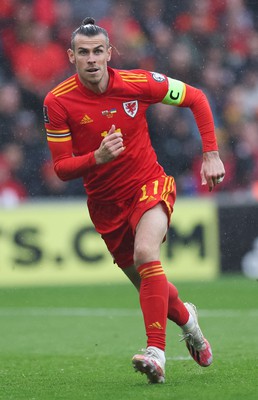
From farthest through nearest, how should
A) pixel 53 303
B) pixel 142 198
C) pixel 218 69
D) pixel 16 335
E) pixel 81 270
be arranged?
pixel 218 69, pixel 81 270, pixel 53 303, pixel 16 335, pixel 142 198

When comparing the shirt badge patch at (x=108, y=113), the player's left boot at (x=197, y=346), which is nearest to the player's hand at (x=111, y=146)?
the shirt badge patch at (x=108, y=113)

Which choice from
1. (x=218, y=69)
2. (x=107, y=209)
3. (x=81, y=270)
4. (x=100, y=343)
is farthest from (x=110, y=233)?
(x=218, y=69)

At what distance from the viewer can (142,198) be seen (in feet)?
19.5

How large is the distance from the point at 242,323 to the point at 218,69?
631 cm

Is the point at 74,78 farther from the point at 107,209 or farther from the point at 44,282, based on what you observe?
the point at 44,282

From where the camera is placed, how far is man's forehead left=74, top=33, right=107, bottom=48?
5922 mm

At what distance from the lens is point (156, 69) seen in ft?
48.6

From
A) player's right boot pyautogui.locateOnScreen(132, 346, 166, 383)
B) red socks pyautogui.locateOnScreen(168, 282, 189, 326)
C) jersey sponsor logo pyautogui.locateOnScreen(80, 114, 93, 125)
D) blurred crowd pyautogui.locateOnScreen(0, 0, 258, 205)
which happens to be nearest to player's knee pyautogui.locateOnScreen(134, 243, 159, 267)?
player's right boot pyautogui.locateOnScreen(132, 346, 166, 383)

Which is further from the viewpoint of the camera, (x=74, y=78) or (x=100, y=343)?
(x=100, y=343)

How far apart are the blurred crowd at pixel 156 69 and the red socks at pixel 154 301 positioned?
8.40 metres

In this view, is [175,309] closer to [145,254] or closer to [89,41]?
[145,254]

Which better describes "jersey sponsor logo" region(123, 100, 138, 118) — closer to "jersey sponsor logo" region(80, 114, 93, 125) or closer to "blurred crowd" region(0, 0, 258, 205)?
"jersey sponsor logo" region(80, 114, 93, 125)

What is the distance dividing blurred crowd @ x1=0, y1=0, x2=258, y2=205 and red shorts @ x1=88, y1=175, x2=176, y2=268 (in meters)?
7.83

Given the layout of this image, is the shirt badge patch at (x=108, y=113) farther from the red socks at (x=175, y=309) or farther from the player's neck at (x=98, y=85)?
the red socks at (x=175, y=309)
